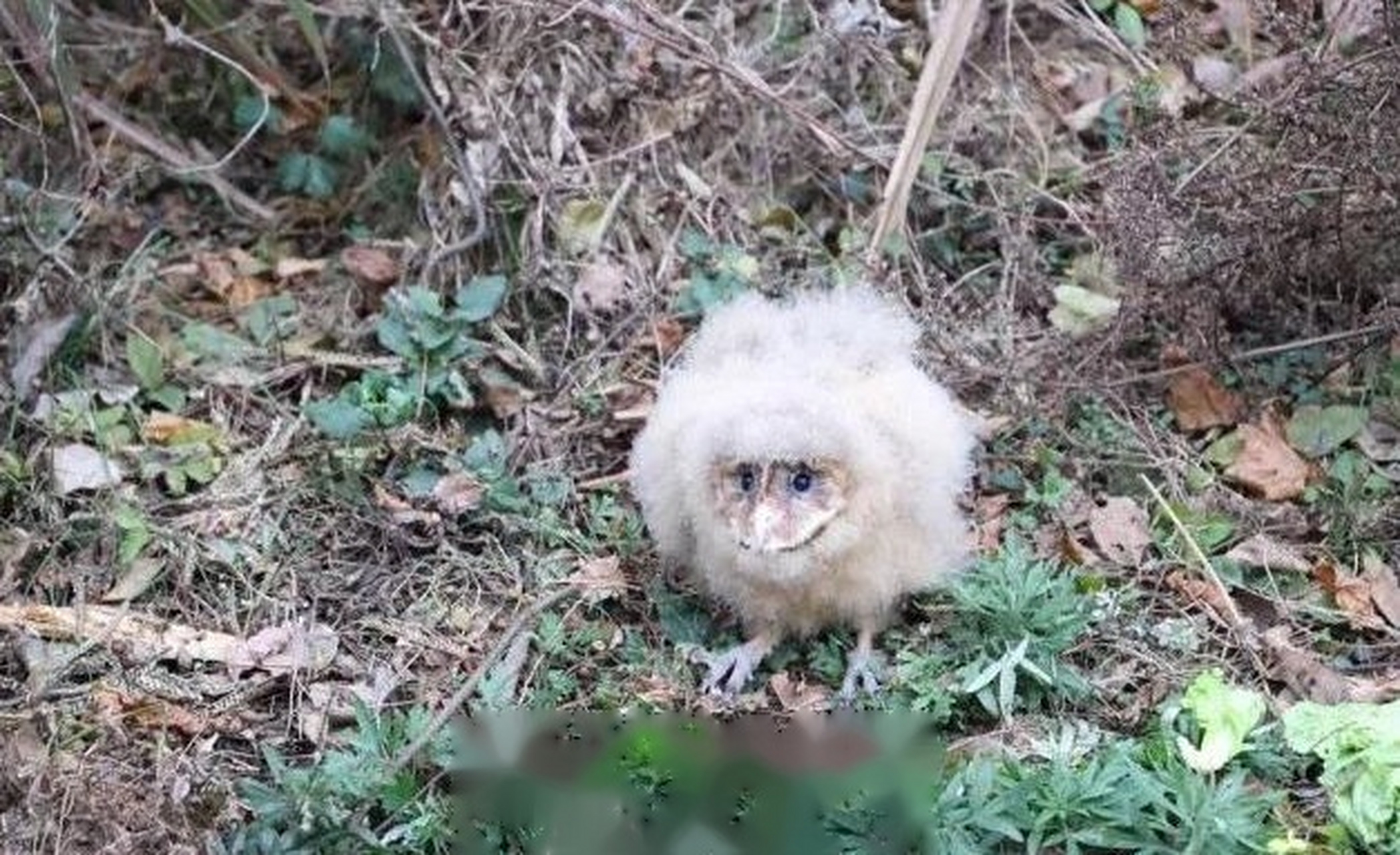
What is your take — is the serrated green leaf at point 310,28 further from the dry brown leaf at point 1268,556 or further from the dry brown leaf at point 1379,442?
the dry brown leaf at point 1379,442

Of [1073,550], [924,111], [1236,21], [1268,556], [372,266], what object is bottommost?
[372,266]

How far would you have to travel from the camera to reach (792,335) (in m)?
4.58

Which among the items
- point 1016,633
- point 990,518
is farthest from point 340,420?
point 1016,633

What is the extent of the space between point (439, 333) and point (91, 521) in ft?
3.09

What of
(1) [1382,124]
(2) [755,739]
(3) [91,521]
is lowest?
(3) [91,521]

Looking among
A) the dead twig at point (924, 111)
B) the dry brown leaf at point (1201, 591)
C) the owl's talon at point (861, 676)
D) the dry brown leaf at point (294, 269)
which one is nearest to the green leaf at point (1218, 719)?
the dry brown leaf at point (1201, 591)

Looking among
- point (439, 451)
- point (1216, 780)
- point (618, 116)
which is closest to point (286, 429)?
point (439, 451)

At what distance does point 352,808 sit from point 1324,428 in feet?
8.14

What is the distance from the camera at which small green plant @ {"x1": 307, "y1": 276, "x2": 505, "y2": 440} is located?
499 centimetres

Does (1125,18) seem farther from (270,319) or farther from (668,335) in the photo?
(270,319)

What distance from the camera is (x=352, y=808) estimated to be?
3893 mm

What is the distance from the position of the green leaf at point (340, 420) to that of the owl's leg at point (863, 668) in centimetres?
132

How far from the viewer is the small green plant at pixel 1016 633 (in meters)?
4.25

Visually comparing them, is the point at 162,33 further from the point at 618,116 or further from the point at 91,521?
the point at 91,521
